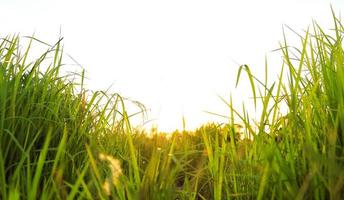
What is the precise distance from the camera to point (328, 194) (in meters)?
1.33

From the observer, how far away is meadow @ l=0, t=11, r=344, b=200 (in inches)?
51.2

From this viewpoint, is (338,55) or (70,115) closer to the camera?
(338,55)

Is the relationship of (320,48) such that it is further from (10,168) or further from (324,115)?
(10,168)

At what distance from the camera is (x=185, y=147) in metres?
1.72

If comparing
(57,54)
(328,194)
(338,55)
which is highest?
(57,54)

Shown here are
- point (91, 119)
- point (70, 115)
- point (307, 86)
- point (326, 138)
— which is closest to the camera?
point (326, 138)

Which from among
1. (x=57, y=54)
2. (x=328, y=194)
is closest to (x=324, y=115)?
(x=328, y=194)

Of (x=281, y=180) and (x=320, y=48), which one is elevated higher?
(x=320, y=48)

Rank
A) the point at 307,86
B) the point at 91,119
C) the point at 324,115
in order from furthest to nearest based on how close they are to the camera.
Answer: the point at 91,119, the point at 307,86, the point at 324,115

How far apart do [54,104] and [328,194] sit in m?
1.34

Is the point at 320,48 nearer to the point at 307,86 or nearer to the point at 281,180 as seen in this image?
the point at 307,86

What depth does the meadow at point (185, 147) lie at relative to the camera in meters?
1.30

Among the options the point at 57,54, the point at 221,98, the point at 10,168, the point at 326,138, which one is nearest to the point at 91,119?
the point at 57,54

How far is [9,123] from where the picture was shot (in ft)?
6.13
